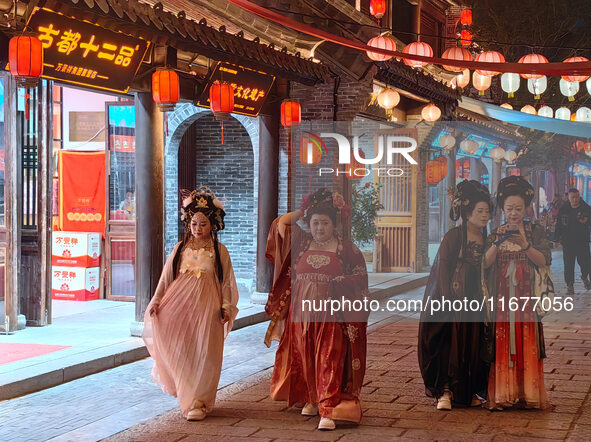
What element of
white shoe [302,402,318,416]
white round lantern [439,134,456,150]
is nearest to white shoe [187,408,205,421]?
white shoe [302,402,318,416]

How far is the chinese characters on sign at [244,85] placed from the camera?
11.3 metres

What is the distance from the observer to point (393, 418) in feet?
21.9

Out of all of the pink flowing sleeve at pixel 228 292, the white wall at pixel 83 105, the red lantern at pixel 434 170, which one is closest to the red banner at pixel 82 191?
the white wall at pixel 83 105

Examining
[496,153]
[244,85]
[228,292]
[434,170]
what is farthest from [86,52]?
[496,153]

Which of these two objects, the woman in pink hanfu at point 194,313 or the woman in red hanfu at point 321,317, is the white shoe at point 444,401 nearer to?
the woman in red hanfu at point 321,317

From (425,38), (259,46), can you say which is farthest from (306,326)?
(425,38)

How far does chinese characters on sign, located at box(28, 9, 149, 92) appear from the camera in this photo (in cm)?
800

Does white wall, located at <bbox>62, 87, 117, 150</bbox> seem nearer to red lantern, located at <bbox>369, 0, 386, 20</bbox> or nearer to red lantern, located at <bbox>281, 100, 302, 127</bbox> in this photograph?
red lantern, located at <bbox>281, 100, 302, 127</bbox>

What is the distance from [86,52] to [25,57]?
1275mm

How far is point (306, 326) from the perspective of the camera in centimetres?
663

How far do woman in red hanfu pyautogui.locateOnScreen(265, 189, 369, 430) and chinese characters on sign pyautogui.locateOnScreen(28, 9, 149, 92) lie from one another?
287 centimetres

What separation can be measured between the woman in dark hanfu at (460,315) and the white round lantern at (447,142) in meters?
13.5

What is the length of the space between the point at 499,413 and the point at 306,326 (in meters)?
1.62

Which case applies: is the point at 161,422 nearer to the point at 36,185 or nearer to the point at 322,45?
the point at 36,185
